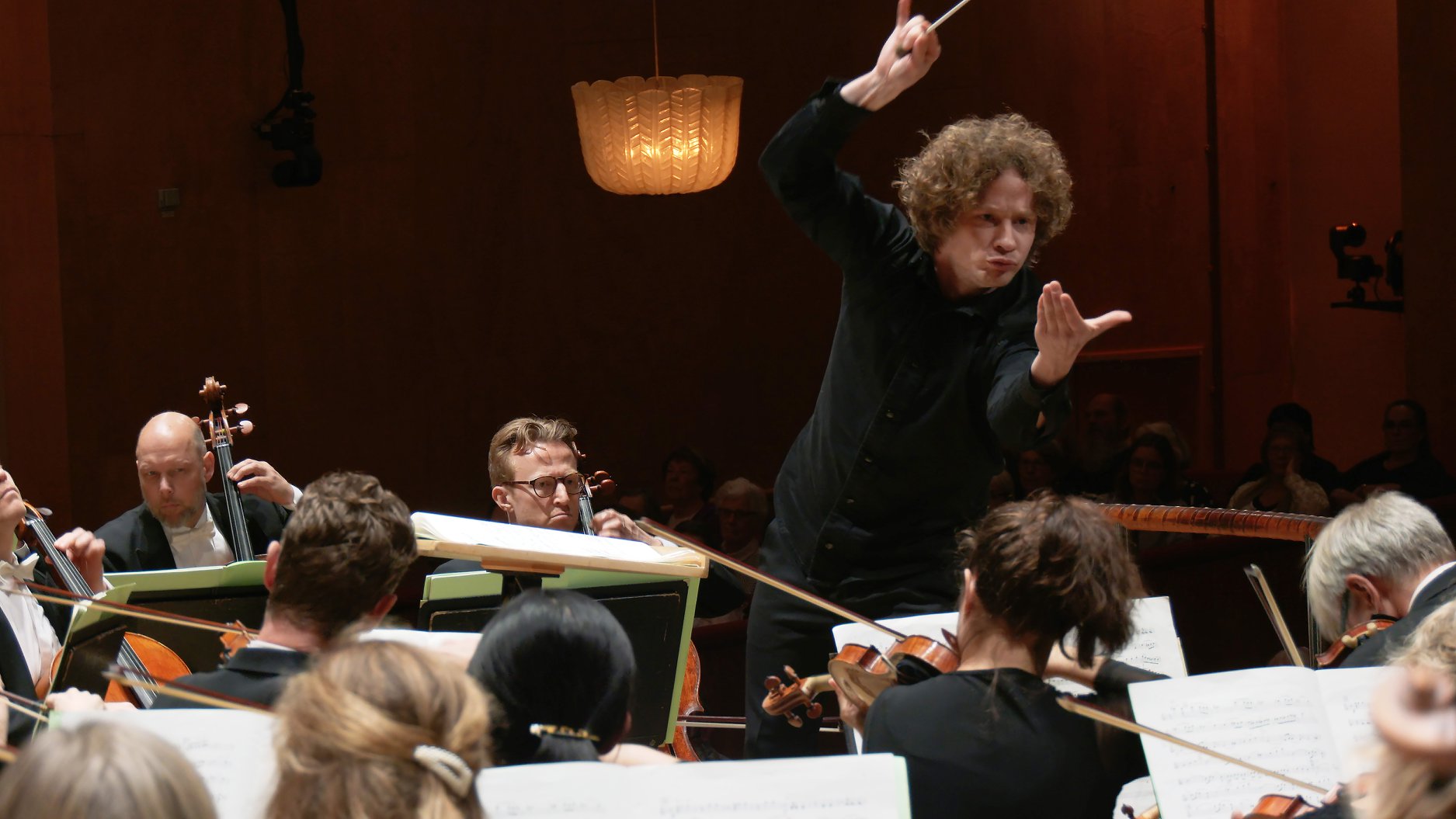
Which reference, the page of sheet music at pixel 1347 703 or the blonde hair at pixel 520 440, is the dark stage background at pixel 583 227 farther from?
the page of sheet music at pixel 1347 703

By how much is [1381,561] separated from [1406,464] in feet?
11.8

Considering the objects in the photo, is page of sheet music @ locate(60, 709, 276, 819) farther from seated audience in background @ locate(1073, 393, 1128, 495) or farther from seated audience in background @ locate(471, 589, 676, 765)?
seated audience in background @ locate(1073, 393, 1128, 495)

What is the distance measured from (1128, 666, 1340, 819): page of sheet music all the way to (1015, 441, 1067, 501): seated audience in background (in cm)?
402

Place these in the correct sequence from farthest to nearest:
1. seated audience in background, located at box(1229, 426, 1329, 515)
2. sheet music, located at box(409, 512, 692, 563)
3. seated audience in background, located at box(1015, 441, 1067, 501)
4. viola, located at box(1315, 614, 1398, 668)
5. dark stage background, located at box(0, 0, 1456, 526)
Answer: dark stage background, located at box(0, 0, 1456, 526) < seated audience in background, located at box(1015, 441, 1067, 501) < seated audience in background, located at box(1229, 426, 1329, 515) < viola, located at box(1315, 614, 1398, 668) < sheet music, located at box(409, 512, 692, 563)

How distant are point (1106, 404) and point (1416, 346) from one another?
1344 millimetres

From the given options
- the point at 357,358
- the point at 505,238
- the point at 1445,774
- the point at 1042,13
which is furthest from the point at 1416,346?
the point at 1445,774

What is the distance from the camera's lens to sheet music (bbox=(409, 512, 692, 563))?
2445 millimetres

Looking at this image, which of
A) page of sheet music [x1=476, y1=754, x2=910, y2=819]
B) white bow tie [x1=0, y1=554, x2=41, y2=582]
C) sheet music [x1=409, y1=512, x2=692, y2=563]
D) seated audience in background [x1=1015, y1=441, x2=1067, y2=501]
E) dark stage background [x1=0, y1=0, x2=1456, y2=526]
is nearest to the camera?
page of sheet music [x1=476, y1=754, x2=910, y2=819]

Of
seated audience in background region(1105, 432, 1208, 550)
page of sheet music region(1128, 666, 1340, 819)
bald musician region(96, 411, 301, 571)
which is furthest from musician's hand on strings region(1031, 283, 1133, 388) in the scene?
seated audience in background region(1105, 432, 1208, 550)

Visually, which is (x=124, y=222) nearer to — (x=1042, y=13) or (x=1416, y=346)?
(x=1042, y=13)

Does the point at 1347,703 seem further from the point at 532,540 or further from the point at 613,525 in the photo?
the point at 613,525

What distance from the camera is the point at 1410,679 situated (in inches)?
43.1

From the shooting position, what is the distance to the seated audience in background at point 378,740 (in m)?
1.38

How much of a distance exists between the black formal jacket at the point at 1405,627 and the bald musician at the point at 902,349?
26.2 inches
